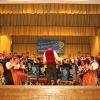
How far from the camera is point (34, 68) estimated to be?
13.0m

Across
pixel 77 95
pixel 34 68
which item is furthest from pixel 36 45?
pixel 77 95

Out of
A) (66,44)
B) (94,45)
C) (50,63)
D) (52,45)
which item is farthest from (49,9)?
(50,63)

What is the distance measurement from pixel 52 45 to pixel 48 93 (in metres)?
9.73

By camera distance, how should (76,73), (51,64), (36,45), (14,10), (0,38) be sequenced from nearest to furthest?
(51,64)
(76,73)
(14,10)
(0,38)
(36,45)

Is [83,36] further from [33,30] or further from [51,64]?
[51,64]

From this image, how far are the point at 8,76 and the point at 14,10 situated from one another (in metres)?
5.78

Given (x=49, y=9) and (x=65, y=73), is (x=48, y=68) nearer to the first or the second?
(x=65, y=73)

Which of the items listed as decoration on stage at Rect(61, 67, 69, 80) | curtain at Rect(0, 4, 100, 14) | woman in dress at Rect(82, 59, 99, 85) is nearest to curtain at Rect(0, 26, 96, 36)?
curtain at Rect(0, 4, 100, 14)

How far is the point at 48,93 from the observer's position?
903 centimetres

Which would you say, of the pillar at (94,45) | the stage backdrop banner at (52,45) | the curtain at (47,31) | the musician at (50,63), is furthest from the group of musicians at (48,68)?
the stage backdrop banner at (52,45)

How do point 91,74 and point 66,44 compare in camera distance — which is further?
point 66,44

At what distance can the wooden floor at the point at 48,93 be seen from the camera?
28.9ft

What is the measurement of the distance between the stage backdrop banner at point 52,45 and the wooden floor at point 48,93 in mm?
9564

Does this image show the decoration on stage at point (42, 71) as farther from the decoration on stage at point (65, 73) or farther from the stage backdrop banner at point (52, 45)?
the stage backdrop banner at point (52, 45)
